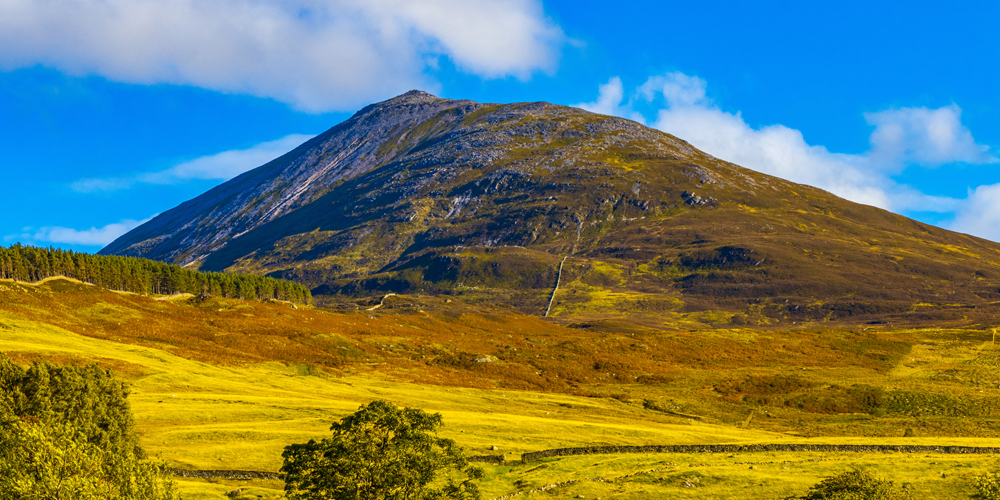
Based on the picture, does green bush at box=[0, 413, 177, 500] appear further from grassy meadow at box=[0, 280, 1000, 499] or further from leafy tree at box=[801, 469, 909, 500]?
leafy tree at box=[801, 469, 909, 500]

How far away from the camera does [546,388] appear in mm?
102000

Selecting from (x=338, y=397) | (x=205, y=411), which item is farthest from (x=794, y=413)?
(x=205, y=411)

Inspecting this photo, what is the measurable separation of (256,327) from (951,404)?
117 metres

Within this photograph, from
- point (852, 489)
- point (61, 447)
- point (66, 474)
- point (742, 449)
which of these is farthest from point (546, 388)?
point (66, 474)

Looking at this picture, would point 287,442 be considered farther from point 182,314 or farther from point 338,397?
point 182,314

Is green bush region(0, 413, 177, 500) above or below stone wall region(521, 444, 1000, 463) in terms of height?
above

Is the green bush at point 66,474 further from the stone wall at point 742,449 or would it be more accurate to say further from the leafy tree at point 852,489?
the stone wall at point 742,449

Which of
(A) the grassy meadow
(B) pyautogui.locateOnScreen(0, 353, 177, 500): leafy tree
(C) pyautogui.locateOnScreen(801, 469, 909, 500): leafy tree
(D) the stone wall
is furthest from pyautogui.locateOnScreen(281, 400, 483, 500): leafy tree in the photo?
(D) the stone wall

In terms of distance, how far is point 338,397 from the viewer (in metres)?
81.5

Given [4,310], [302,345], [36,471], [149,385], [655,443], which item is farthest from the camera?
[302,345]

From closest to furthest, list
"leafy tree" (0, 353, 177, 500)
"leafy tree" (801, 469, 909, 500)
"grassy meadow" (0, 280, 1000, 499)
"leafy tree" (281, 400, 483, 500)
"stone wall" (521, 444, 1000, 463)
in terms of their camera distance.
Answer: "leafy tree" (0, 353, 177, 500), "leafy tree" (281, 400, 483, 500), "leafy tree" (801, 469, 909, 500), "grassy meadow" (0, 280, 1000, 499), "stone wall" (521, 444, 1000, 463)

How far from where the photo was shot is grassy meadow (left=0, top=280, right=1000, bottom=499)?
164 ft

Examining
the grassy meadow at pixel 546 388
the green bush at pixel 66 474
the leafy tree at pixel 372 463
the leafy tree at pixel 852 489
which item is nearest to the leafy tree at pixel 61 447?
the green bush at pixel 66 474

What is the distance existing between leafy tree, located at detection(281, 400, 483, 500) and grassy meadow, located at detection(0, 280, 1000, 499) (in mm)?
14043
